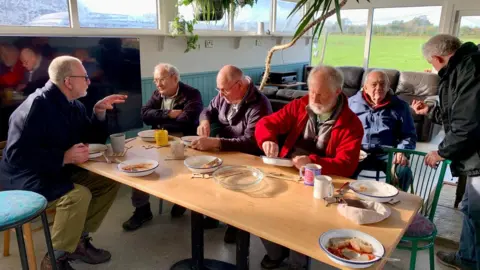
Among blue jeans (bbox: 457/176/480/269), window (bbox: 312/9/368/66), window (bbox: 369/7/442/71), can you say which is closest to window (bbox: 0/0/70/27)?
blue jeans (bbox: 457/176/480/269)

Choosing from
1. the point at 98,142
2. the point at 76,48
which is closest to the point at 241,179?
the point at 98,142

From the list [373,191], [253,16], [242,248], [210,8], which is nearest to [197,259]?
[242,248]

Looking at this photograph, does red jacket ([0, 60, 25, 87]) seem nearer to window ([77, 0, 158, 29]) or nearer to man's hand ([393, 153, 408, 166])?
window ([77, 0, 158, 29])

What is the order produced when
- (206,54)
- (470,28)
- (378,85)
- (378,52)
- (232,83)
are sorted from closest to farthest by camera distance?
(232,83) < (378,85) < (206,54) < (470,28) < (378,52)

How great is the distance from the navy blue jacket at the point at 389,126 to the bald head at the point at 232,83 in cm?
104

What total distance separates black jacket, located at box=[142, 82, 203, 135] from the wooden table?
3.17 feet

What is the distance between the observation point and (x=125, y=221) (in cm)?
262

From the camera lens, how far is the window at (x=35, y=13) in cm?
267

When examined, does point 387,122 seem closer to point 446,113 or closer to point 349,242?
point 446,113

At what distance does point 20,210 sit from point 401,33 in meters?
7.65

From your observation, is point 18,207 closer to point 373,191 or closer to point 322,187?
point 322,187

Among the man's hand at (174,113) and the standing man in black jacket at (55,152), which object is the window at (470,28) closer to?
the man's hand at (174,113)

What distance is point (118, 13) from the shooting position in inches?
136

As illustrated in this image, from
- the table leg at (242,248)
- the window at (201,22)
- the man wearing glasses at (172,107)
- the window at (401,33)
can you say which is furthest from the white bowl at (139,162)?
the window at (401,33)
